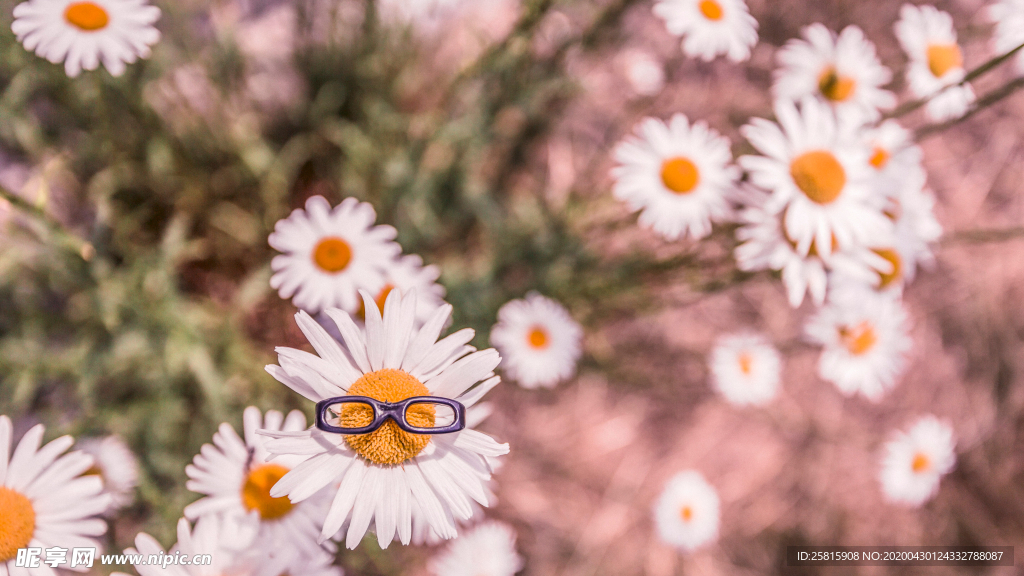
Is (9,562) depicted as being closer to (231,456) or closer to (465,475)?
(231,456)

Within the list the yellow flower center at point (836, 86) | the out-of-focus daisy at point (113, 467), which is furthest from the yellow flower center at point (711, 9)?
the out-of-focus daisy at point (113, 467)

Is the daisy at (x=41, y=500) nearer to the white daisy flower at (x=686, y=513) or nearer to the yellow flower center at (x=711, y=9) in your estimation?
the yellow flower center at (x=711, y=9)

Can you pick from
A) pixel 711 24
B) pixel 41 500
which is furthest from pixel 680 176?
pixel 41 500

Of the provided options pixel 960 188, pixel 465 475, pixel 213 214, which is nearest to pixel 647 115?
pixel 960 188

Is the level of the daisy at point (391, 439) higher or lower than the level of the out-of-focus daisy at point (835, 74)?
lower

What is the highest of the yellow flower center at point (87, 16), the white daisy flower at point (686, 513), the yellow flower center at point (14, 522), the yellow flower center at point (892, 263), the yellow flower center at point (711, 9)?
the yellow flower center at point (711, 9)
